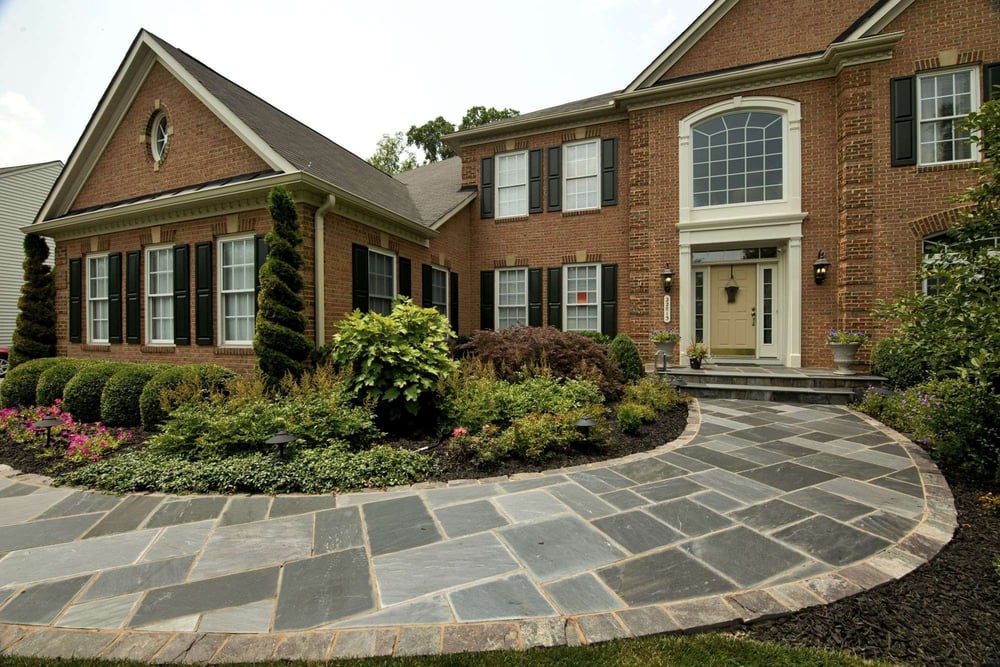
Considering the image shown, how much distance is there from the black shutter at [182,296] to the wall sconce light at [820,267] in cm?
1289

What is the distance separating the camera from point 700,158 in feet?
32.3

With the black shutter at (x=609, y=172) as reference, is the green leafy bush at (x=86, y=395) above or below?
below

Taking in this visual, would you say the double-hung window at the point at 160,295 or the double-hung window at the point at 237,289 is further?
the double-hung window at the point at 160,295

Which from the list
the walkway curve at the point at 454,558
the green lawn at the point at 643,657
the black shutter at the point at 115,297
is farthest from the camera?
the black shutter at the point at 115,297

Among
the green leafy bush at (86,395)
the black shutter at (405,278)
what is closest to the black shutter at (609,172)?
the black shutter at (405,278)

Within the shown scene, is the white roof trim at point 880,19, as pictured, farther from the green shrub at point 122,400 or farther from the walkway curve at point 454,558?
the green shrub at point 122,400

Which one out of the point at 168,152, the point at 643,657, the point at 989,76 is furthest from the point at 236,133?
the point at 989,76

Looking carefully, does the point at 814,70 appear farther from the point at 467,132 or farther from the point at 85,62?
the point at 85,62

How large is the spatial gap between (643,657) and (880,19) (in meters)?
11.9

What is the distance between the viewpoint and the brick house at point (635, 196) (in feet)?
26.1

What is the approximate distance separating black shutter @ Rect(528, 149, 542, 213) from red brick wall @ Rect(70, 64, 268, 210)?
21.5 feet

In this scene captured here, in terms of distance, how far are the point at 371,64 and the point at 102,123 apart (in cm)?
753

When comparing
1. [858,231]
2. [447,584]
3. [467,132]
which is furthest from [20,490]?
[858,231]

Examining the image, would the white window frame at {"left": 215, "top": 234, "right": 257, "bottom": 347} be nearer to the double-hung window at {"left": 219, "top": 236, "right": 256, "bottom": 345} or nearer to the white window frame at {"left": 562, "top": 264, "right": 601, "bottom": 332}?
the double-hung window at {"left": 219, "top": 236, "right": 256, "bottom": 345}
